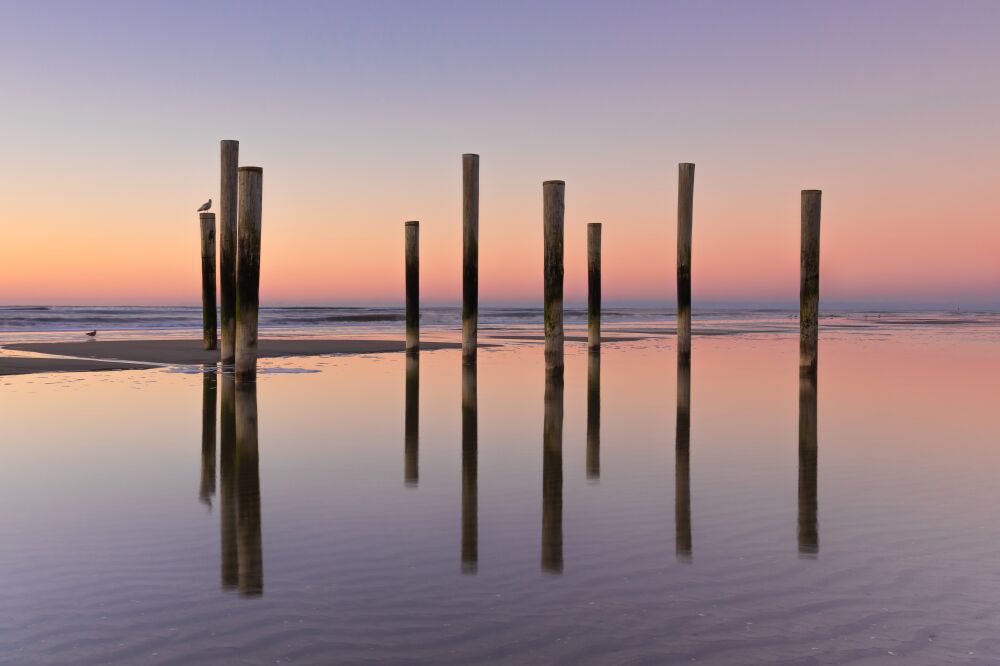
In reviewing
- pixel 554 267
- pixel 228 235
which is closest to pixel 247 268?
pixel 228 235

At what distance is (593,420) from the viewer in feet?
33.3

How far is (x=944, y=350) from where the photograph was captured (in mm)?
22922

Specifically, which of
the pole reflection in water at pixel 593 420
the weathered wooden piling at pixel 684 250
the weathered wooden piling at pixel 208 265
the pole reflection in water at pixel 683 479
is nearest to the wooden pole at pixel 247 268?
the pole reflection in water at pixel 593 420

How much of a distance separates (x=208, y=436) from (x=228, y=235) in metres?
6.10

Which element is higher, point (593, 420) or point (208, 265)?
point (208, 265)

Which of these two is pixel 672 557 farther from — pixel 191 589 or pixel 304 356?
pixel 304 356

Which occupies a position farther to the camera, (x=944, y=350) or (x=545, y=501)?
(x=944, y=350)

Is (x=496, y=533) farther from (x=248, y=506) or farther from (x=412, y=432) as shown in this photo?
(x=412, y=432)

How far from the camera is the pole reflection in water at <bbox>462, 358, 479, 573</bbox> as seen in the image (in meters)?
4.66

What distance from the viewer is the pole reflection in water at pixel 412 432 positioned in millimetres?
6951

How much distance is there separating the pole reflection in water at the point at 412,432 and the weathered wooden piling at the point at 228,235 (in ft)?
10.0

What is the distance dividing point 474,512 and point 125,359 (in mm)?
15363

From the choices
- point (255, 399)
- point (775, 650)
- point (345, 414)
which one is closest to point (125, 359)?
point (255, 399)

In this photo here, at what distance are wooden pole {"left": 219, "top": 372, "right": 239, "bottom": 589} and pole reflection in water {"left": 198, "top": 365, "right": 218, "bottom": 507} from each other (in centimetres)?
7
